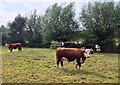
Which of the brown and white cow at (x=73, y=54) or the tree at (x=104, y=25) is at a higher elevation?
the tree at (x=104, y=25)

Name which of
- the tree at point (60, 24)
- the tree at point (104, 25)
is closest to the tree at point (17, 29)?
→ the tree at point (60, 24)

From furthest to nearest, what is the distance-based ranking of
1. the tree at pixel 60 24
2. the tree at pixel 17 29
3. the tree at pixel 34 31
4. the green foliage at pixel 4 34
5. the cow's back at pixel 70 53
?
the tree at pixel 17 29 → the green foliage at pixel 4 34 → the tree at pixel 34 31 → the tree at pixel 60 24 → the cow's back at pixel 70 53

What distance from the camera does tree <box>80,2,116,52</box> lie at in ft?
113

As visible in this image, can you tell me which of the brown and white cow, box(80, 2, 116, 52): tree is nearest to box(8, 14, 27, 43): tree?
box(80, 2, 116, 52): tree

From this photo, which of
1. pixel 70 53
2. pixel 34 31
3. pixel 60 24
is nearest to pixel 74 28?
pixel 60 24

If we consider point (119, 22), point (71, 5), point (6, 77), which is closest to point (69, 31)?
point (71, 5)

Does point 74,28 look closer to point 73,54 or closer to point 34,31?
point 34,31

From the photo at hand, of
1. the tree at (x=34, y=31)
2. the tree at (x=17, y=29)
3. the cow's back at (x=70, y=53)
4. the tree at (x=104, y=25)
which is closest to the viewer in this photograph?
the cow's back at (x=70, y=53)

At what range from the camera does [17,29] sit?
1909 inches

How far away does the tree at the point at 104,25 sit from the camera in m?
34.3

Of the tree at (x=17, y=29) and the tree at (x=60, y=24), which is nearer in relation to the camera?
the tree at (x=60, y=24)

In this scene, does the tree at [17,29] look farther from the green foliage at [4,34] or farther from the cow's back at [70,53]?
the cow's back at [70,53]

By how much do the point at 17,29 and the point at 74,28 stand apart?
44.8 feet

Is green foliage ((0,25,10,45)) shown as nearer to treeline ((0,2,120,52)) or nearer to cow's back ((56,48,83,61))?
treeline ((0,2,120,52))
